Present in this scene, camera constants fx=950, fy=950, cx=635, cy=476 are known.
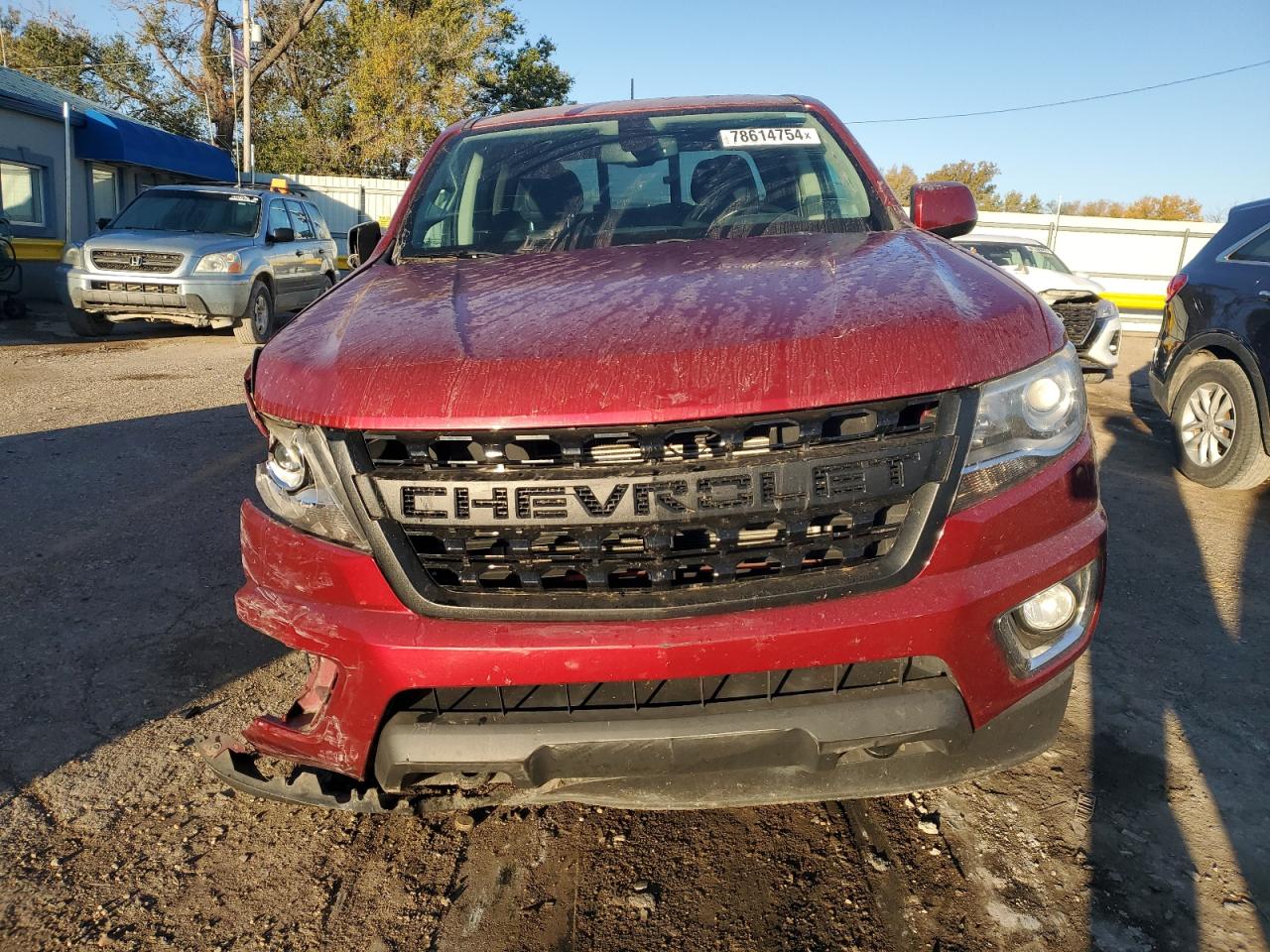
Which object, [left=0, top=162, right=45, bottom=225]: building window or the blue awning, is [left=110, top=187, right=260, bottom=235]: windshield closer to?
[left=0, top=162, right=45, bottom=225]: building window

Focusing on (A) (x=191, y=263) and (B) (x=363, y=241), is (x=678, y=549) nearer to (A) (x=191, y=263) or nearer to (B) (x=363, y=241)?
(B) (x=363, y=241)

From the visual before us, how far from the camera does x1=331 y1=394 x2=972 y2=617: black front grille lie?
1.79 m

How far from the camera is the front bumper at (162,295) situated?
10742mm

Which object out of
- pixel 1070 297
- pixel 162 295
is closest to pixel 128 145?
pixel 162 295

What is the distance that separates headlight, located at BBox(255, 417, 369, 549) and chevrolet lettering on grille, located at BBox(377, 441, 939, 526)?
0.88 ft

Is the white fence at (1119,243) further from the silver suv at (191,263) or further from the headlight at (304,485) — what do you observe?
the headlight at (304,485)

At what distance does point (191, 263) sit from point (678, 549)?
415 inches

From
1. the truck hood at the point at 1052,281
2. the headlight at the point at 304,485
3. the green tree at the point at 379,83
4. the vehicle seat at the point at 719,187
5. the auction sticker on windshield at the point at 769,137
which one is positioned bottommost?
the headlight at the point at 304,485

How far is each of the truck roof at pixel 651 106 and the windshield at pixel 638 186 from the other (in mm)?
71

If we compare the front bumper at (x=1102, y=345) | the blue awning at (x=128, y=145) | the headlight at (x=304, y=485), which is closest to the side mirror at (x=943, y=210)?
the headlight at (x=304, y=485)

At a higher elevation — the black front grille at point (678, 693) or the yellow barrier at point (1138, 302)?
the black front grille at point (678, 693)

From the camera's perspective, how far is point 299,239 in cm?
1292

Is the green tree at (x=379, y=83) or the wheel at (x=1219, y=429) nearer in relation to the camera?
the wheel at (x=1219, y=429)

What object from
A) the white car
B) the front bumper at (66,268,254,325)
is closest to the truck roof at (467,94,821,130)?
the white car
